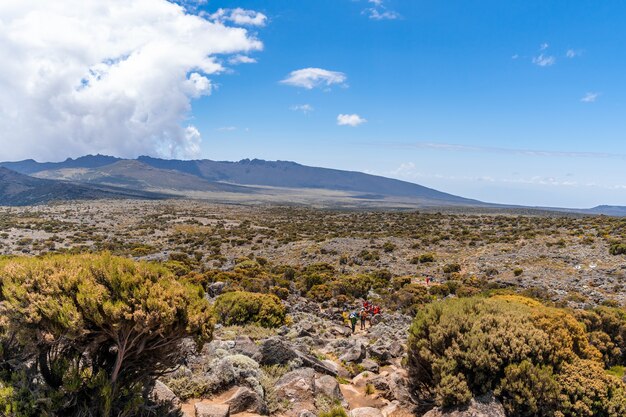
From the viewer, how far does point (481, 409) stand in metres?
6.75

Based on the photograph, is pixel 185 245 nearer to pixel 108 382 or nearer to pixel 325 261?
pixel 325 261

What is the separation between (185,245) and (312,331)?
31.5m

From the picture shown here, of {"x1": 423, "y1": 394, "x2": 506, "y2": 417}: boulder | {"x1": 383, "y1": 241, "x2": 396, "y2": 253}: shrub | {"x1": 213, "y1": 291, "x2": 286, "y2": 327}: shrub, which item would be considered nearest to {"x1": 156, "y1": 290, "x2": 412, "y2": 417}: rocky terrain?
{"x1": 423, "y1": 394, "x2": 506, "y2": 417}: boulder

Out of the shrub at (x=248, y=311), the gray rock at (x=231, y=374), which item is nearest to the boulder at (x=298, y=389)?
the gray rock at (x=231, y=374)

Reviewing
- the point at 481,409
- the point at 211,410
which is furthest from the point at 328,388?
the point at 481,409

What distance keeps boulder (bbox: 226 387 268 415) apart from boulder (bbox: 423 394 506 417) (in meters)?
3.33

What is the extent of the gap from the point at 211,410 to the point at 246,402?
839 millimetres

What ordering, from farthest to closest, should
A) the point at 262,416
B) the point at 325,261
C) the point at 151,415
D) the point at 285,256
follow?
1. the point at 285,256
2. the point at 325,261
3. the point at 262,416
4. the point at 151,415

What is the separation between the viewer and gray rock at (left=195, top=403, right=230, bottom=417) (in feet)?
21.3

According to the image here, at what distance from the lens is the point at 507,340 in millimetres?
7301

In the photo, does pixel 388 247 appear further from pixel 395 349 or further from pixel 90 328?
pixel 90 328

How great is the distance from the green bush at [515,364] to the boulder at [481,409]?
0.13m

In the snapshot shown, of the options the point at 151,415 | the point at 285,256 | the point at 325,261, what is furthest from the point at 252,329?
the point at 285,256

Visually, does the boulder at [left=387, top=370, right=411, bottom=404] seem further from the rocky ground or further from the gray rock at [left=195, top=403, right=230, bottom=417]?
the gray rock at [left=195, top=403, right=230, bottom=417]
